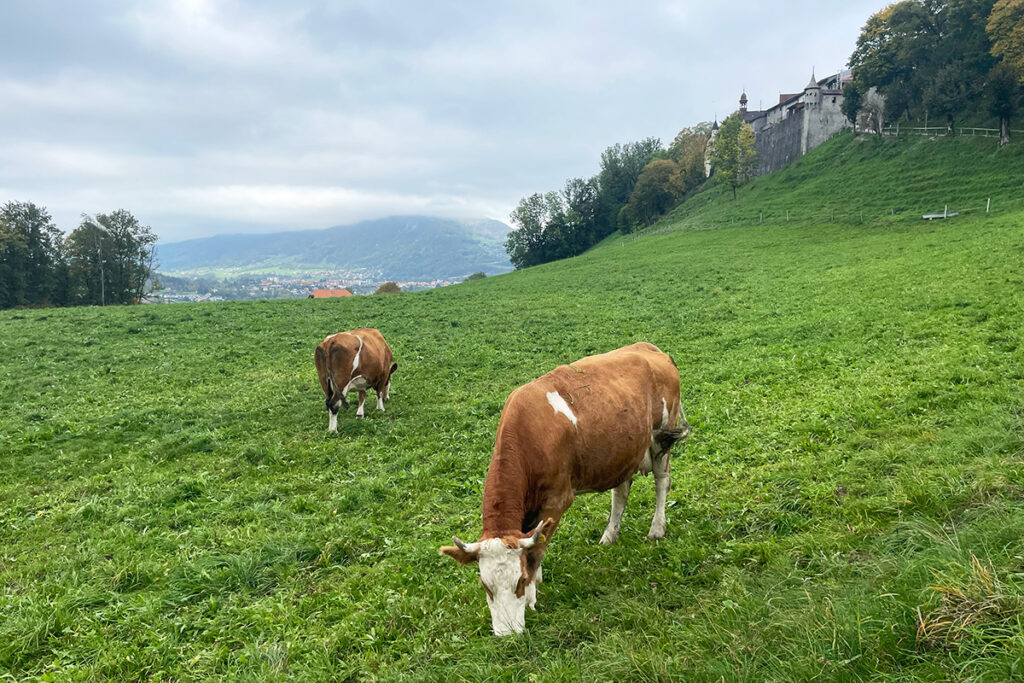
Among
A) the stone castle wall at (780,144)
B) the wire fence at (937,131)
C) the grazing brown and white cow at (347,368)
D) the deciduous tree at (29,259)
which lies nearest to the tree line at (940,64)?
the wire fence at (937,131)

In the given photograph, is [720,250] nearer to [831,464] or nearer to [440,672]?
[831,464]

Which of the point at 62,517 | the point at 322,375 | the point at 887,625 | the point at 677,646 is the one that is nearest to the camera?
the point at 887,625

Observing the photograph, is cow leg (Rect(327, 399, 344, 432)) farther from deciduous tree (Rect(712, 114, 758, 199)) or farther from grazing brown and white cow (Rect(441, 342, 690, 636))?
deciduous tree (Rect(712, 114, 758, 199))

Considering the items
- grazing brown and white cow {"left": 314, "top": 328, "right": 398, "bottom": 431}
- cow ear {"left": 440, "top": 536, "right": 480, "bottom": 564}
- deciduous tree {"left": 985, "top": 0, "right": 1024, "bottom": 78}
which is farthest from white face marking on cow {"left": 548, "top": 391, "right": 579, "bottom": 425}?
deciduous tree {"left": 985, "top": 0, "right": 1024, "bottom": 78}

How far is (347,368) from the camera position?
1353 cm

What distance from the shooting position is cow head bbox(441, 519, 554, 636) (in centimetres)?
500

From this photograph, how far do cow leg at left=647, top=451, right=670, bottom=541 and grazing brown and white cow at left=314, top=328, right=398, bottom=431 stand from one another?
8797 millimetres

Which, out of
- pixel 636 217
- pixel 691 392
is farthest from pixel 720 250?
pixel 636 217

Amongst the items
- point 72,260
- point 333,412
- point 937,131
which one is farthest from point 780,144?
point 72,260

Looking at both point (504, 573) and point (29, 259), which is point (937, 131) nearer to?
point (504, 573)

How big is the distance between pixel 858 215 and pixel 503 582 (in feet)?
167

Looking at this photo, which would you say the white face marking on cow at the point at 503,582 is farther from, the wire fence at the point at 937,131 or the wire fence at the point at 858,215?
the wire fence at the point at 937,131

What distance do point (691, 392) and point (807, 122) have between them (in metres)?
84.5

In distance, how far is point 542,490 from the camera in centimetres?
576
